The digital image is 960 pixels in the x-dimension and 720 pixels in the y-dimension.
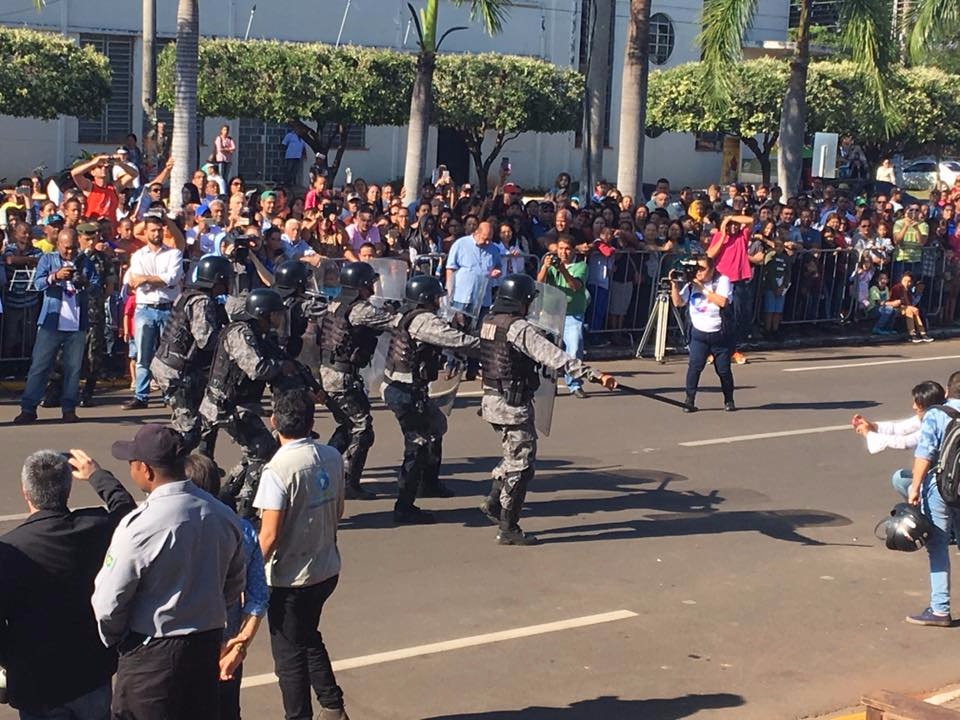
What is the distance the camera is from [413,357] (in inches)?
396

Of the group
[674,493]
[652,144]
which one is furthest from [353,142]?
[674,493]

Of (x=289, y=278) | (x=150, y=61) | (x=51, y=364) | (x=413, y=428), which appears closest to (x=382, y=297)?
(x=289, y=278)

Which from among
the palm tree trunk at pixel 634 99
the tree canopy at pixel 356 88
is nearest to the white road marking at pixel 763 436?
the palm tree trunk at pixel 634 99

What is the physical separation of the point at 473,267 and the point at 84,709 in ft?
35.2

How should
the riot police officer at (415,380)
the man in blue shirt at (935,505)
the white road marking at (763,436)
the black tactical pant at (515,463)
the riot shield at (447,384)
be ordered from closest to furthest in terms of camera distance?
the man in blue shirt at (935,505) → the black tactical pant at (515,463) → the riot police officer at (415,380) → the riot shield at (447,384) → the white road marking at (763,436)

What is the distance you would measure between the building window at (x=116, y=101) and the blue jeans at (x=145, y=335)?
1970cm

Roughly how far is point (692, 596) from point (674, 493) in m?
2.52

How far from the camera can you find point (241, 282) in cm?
1263

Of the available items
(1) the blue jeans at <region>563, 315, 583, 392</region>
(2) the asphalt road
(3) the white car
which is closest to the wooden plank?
(2) the asphalt road

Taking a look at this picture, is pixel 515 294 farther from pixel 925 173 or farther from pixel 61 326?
pixel 925 173

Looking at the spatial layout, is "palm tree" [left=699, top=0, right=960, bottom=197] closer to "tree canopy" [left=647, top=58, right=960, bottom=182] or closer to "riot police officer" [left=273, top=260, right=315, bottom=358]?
"tree canopy" [left=647, top=58, right=960, bottom=182]

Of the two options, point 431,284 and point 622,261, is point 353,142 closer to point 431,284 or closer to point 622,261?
point 622,261

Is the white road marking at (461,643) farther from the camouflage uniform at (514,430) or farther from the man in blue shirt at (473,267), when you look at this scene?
the man in blue shirt at (473,267)

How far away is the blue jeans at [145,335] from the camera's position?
13336mm
